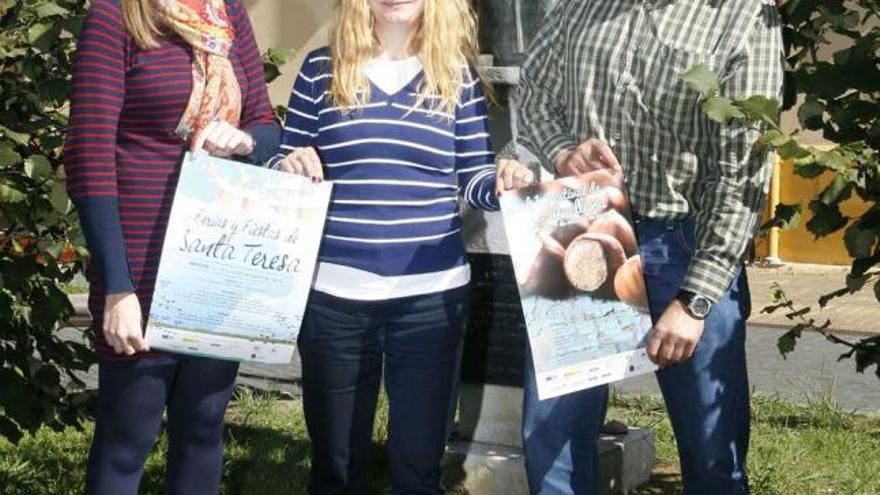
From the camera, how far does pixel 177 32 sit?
3998 millimetres

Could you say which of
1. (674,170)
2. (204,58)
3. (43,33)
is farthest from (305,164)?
(43,33)

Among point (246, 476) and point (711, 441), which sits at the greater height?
point (711, 441)

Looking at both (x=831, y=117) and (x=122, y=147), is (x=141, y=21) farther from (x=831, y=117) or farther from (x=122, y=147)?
(x=831, y=117)

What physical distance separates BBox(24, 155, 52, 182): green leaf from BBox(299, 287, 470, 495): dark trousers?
3.77 feet

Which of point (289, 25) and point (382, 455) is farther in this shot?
point (289, 25)

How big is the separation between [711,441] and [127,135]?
159 centimetres

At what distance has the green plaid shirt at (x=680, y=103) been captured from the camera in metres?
3.88

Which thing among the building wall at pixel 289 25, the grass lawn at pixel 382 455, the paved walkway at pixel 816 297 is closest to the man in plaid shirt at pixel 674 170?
the grass lawn at pixel 382 455

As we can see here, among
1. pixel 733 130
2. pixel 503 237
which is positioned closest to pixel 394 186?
pixel 733 130

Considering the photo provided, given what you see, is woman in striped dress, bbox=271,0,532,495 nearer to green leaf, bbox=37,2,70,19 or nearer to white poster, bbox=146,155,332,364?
white poster, bbox=146,155,332,364

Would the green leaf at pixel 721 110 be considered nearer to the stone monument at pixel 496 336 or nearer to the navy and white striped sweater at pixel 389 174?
the navy and white striped sweater at pixel 389 174

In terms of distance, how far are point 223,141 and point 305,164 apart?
0.21 meters

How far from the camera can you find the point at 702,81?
3.63 m

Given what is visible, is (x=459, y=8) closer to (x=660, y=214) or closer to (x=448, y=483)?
(x=660, y=214)
